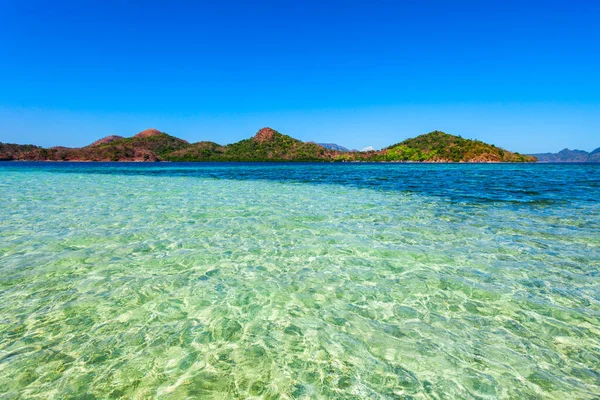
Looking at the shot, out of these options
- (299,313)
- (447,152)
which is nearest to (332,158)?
(447,152)

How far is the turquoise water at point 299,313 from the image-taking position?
3.51 meters

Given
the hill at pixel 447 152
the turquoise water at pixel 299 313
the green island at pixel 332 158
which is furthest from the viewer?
the green island at pixel 332 158

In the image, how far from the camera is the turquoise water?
138 inches

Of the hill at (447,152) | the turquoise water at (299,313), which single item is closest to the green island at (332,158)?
the hill at (447,152)

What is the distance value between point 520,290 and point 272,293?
4.92 metres

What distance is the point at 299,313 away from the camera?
5098 mm

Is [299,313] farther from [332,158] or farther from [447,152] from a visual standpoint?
[332,158]

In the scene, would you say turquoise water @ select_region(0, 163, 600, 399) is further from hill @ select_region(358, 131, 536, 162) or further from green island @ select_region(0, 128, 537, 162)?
green island @ select_region(0, 128, 537, 162)

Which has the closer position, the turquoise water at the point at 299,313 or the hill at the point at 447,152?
the turquoise water at the point at 299,313

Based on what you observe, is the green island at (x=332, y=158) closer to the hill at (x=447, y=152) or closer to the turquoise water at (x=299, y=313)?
the hill at (x=447, y=152)

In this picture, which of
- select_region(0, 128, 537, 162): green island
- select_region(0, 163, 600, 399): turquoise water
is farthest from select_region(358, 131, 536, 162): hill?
select_region(0, 163, 600, 399): turquoise water

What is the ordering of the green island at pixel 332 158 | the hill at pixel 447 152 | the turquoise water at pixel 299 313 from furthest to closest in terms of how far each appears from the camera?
the green island at pixel 332 158 → the hill at pixel 447 152 → the turquoise water at pixel 299 313

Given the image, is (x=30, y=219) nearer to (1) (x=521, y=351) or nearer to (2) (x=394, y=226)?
(2) (x=394, y=226)

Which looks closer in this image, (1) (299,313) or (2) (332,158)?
(1) (299,313)
